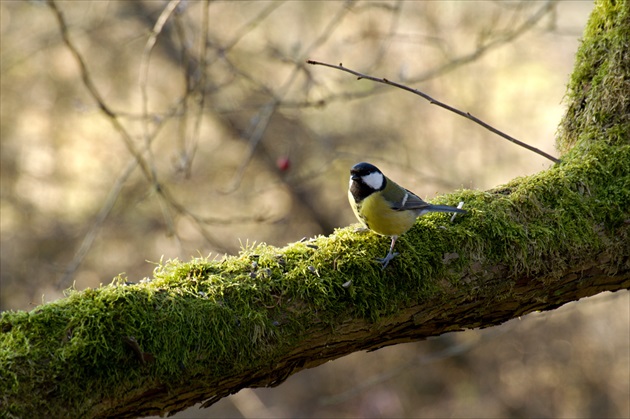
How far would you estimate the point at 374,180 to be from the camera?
9.69 ft

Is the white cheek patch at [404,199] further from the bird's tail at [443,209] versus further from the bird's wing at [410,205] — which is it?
the bird's tail at [443,209]

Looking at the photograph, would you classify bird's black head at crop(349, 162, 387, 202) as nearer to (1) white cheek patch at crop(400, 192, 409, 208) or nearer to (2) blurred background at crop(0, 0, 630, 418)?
(1) white cheek patch at crop(400, 192, 409, 208)

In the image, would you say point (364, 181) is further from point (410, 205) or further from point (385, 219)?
point (385, 219)

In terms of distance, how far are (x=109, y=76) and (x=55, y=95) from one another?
76cm

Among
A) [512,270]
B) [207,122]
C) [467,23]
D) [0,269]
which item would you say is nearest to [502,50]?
[467,23]

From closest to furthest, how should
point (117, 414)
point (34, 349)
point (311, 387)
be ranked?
point (34, 349) < point (117, 414) < point (311, 387)

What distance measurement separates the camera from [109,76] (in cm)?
816

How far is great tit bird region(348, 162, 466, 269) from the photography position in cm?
254

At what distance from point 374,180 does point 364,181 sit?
51mm

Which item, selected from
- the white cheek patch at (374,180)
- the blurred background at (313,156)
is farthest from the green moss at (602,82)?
the blurred background at (313,156)

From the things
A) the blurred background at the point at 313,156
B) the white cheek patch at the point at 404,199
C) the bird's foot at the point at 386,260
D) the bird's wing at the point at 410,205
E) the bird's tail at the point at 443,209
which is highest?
the blurred background at the point at 313,156

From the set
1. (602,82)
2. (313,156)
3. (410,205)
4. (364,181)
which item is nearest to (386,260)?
(410,205)

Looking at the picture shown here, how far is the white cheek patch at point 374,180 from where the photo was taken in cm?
291

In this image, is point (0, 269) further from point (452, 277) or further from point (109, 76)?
point (452, 277)
